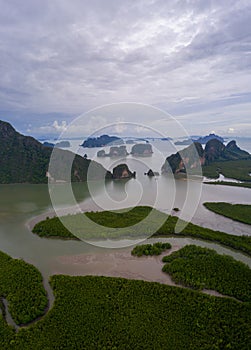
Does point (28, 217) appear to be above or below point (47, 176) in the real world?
below

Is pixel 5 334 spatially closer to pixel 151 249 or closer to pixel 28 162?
pixel 151 249

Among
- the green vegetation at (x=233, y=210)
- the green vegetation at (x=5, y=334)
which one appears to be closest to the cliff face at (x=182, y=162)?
the green vegetation at (x=233, y=210)

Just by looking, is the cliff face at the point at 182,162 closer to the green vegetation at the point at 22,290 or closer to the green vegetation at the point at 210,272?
the green vegetation at the point at 210,272

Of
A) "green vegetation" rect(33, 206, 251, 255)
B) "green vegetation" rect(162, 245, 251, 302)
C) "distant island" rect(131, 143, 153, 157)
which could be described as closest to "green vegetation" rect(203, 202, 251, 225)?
"green vegetation" rect(33, 206, 251, 255)

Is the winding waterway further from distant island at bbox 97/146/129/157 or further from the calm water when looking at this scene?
distant island at bbox 97/146/129/157

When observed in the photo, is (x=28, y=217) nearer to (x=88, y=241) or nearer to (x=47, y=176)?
(x=88, y=241)

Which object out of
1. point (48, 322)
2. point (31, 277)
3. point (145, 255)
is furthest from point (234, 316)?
point (31, 277)
